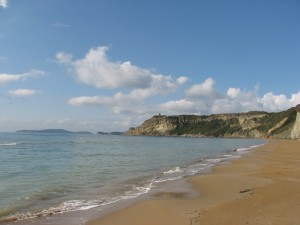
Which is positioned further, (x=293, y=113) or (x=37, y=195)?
(x=293, y=113)

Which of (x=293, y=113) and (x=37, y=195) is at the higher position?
(x=293, y=113)

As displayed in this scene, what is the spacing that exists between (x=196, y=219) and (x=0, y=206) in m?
7.51

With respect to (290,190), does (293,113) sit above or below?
above

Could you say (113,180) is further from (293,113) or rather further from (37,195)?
(293,113)

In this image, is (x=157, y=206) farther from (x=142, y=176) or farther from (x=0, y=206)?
(x=142, y=176)

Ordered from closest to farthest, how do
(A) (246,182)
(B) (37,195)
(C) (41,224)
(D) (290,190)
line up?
(C) (41,224) < (D) (290,190) < (B) (37,195) < (A) (246,182)

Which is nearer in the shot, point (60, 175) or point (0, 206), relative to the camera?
point (0, 206)

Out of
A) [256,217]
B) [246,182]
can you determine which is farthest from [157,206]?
[246,182]

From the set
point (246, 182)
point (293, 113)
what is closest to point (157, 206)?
point (246, 182)

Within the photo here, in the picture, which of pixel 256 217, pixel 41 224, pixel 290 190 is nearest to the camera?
pixel 256 217

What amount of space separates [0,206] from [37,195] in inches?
94.9

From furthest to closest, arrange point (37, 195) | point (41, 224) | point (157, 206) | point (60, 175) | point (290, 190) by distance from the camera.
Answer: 1. point (60, 175)
2. point (37, 195)
3. point (290, 190)
4. point (157, 206)
5. point (41, 224)

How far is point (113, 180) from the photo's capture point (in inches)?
812

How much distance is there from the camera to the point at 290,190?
14148 millimetres
